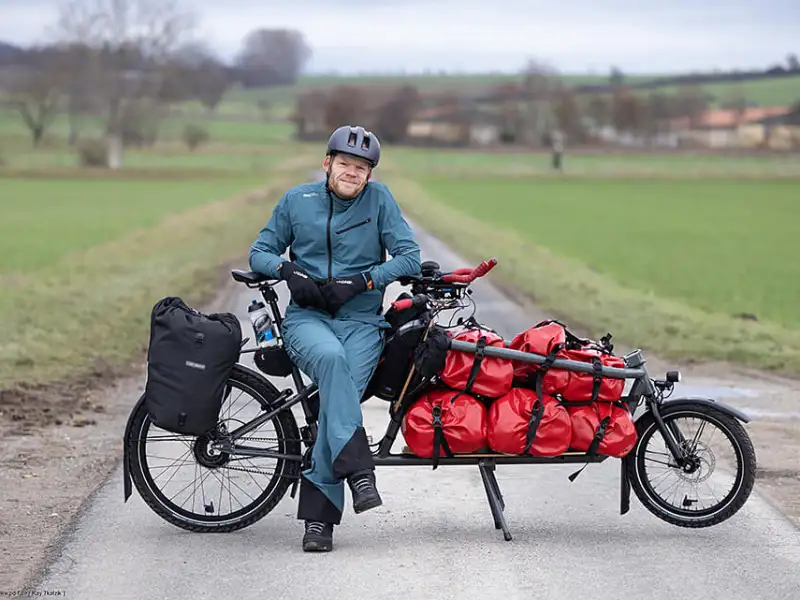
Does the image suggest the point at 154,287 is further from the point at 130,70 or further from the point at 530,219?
the point at 130,70

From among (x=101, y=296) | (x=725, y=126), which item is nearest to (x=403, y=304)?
(x=101, y=296)

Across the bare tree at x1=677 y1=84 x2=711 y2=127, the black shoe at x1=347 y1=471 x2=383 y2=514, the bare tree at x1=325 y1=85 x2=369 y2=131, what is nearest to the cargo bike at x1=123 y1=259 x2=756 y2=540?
the black shoe at x1=347 y1=471 x2=383 y2=514

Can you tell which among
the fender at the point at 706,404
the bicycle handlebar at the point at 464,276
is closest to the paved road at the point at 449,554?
the fender at the point at 706,404

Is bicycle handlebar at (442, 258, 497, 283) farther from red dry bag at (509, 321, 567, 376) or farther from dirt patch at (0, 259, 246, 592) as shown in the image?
dirt patch at (0, 259, 246, 592)

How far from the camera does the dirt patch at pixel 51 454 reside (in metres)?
6.24

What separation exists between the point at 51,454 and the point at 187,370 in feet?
8.70

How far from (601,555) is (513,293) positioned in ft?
42.8

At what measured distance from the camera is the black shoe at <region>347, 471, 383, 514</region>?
237 inches

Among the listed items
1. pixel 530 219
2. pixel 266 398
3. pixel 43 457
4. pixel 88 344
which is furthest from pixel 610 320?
pixel 530 219

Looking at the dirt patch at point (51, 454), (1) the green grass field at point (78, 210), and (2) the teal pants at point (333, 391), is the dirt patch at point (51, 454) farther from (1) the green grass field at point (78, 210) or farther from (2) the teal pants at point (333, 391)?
(1) the green grass field at point (78, 210)

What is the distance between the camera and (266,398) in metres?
6.51

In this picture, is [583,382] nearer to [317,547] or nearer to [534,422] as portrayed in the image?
[534,422]

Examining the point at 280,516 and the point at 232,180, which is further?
the point at 232,180

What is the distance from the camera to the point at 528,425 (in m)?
6.38
